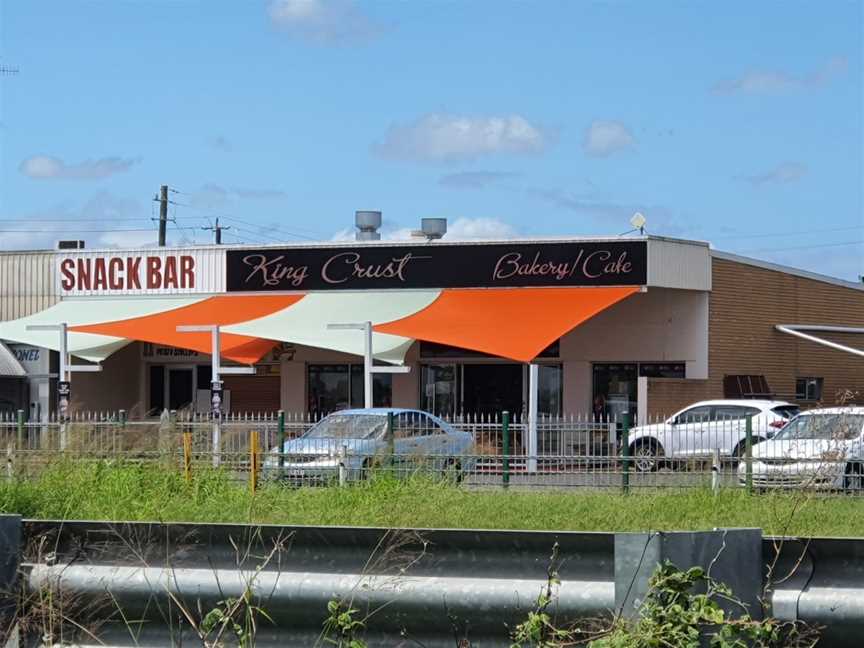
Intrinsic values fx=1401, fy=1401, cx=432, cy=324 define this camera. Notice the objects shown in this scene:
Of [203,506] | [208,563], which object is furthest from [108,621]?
[203,506]

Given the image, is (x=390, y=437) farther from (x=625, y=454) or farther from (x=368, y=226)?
(x=368, y=226)

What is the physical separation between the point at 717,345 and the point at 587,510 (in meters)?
21.4

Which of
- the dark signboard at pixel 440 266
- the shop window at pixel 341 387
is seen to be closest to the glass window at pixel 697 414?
the dark signboard at pixel 440 266

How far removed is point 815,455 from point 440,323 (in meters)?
16.0

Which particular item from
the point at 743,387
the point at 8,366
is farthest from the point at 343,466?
the point at 8,366

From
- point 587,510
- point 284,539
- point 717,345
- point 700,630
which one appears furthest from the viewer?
point 717,345

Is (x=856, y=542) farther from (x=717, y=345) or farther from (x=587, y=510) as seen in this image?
(x=717, y=345)

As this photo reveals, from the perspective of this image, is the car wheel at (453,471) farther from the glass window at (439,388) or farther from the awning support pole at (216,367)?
the glass window at (439,388)

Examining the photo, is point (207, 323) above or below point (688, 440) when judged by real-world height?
above

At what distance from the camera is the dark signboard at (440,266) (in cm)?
3117

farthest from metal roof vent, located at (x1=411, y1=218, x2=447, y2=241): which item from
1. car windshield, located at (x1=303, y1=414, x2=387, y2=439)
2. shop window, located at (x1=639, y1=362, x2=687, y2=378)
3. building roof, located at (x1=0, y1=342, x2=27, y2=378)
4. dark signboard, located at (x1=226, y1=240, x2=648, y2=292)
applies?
car windshield, located at (x1=303, y1=414, x2=387, y2=439)

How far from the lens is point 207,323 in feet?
106

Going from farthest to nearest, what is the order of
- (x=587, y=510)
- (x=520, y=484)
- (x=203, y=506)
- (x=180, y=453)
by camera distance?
(x=520, y=484), (x=180, y=453), (x=587, y=510), (x=203, y=506)

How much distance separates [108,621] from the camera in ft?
18.3
